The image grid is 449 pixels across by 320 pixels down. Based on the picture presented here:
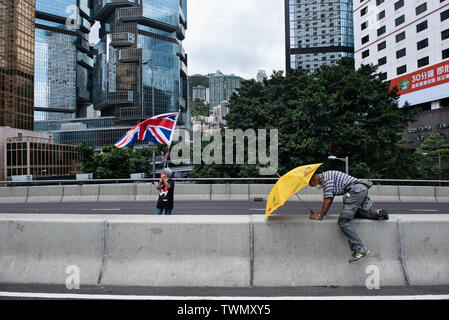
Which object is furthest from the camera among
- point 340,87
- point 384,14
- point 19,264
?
point 384,14

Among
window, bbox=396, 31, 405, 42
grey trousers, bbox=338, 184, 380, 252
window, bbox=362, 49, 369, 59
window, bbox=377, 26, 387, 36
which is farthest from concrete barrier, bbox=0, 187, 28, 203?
window, bbox=362, 49, 369, 59

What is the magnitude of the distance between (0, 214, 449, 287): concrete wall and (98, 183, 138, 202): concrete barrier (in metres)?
12.6

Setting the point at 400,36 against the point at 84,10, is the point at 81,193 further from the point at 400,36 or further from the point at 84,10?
the point at 84,10

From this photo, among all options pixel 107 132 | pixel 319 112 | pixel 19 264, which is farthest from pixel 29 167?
pixel 19 264

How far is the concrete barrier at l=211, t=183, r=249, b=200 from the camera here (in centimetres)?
1736

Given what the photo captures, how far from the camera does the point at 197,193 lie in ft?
57.2

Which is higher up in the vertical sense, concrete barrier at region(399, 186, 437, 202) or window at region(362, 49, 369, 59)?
window at region(362, 49, 369, 59)

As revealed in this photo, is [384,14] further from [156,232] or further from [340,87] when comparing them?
[156,232]

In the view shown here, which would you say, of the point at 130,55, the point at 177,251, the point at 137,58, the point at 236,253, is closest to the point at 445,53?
the point at 236,253

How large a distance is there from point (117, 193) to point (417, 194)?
56.5 feet

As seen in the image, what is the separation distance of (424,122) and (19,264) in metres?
54.3

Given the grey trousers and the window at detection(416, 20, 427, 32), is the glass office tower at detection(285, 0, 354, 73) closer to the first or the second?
the window at detection(416, 20, 427, 32)
